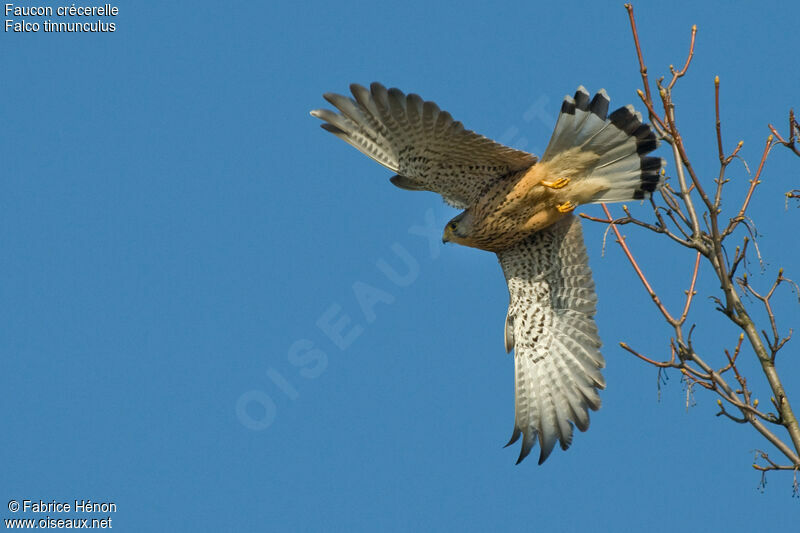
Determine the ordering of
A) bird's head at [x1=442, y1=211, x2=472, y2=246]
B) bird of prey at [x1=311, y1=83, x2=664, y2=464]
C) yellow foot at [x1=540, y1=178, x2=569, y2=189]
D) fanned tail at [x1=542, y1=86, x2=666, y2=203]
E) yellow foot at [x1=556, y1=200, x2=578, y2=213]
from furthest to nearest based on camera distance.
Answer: bird's head at [x1=442, y1=211, x2=472, y2=246], yellow foot at [x1=556, y1=200, x2=578, y2=213], yellow foot at [x1=540, y1=178, x2=569, y2=189], bird of prey at [x1=311, y1=83, x2=664, y2=464], fanned tail at [x1=542, y1=86, x2=666, y2=203]

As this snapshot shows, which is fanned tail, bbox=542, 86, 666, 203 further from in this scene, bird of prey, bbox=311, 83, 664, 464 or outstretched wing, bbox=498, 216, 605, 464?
outstretched wing, bbox=498, 216, 605, 464

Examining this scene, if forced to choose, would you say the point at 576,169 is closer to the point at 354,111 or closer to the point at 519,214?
the point at 519,214

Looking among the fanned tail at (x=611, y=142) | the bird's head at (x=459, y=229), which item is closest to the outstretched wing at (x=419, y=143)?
the bird's head at (x=459, y=229)

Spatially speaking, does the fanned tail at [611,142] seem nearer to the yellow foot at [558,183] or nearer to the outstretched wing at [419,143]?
the yellow foot at [558,183]

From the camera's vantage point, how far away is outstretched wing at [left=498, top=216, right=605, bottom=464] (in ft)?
23.0

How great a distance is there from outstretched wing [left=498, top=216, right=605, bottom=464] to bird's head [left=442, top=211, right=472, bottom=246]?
1.48ft

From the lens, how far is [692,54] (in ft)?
15.5

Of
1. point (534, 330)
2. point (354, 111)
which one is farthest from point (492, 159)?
point (534, 330)

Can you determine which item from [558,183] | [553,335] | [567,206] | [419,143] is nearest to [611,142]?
[558,183]

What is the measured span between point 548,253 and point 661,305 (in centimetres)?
264

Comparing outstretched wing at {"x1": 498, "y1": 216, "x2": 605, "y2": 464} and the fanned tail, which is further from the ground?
the fanned tail

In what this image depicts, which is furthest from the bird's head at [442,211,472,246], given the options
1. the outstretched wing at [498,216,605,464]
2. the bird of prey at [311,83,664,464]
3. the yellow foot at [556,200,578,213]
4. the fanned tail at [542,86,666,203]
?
the fanned tail at [542,86,666,203]

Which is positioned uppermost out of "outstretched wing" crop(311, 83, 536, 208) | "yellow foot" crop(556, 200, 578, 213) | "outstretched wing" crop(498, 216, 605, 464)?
"outstretched wing" crop(311, 83, 536, 208)

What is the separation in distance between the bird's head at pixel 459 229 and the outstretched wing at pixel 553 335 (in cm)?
45
